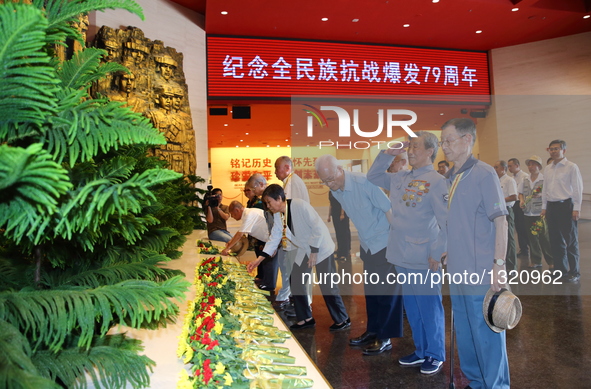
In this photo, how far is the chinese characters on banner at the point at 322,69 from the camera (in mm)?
7074

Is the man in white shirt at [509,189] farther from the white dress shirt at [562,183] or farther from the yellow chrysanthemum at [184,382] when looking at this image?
the yellow chrysanthemum at [184,382]

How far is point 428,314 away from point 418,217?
2.31ft

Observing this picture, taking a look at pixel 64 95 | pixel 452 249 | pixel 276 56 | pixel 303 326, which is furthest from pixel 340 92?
pixel 64 95

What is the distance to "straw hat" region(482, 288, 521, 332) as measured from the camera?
2.32m

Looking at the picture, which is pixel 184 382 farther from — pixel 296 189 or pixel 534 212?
pixel 534 212

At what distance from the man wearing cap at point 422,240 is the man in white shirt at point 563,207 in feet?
7.04

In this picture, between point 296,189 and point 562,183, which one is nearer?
point 296,189

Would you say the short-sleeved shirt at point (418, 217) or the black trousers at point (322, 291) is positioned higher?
the short-sleeved shirt at point (418, 217)

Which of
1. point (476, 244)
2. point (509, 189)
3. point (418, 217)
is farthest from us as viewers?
point (509, 189)

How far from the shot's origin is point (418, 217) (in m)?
3.14

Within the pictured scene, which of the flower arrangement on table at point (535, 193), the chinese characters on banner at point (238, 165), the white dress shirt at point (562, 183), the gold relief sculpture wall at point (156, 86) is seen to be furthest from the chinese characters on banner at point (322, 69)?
the chinese characters on banner at point (238, 165)

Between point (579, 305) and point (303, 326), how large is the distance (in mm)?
2906

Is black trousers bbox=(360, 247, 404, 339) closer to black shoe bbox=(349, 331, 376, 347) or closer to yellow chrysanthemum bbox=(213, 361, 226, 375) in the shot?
black shoe bbox=(349, 331, 376, 347)

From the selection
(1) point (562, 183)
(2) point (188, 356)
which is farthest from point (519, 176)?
(2) point (188, 356)
